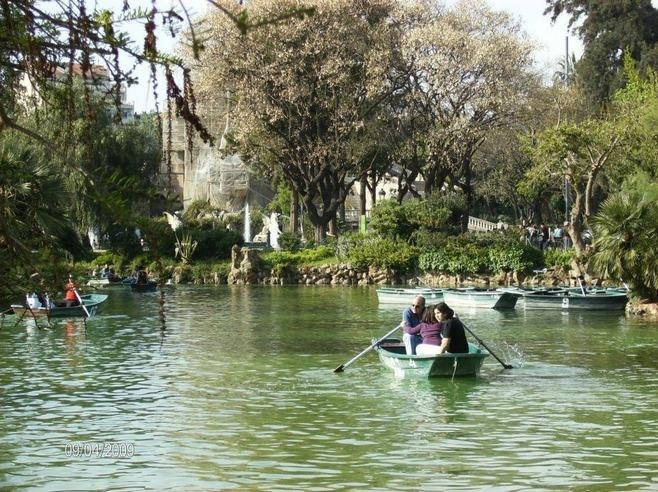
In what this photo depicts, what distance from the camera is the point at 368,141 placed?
197ft

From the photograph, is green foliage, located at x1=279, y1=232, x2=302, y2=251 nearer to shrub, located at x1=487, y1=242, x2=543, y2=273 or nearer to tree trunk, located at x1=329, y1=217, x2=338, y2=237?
tree trunk, located at x1=329, y1=217, x2=338, y2=237

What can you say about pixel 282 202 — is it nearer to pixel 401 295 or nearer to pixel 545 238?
pixel 545 238

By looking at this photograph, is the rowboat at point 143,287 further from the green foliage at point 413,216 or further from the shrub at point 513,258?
the shrub at point 513,258

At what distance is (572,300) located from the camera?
39156 millimetres

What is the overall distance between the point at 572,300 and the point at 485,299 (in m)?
3.00

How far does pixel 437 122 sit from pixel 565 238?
894 cm

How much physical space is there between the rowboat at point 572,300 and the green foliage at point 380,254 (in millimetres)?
14304

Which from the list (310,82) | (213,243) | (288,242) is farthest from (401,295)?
(213,243)

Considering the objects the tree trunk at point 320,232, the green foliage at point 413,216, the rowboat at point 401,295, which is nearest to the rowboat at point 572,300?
the rowboat at point 401,295

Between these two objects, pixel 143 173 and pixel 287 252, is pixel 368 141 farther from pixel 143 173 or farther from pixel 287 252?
pixel 143 173

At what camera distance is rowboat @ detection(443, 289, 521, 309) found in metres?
40.0

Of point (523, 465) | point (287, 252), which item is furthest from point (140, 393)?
point (287, 252)

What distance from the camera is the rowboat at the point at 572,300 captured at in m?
38.3

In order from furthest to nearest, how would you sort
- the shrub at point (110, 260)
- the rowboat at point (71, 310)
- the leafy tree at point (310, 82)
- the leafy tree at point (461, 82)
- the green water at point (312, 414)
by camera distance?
A: the shrub at point (110, 260), the leafy tree at point (461, 82), the leafy tree at point (310, 82), the rowboat at point (71, 310), the green water at point (312, 414)
